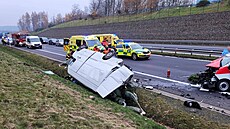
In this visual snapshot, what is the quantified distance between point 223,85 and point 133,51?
12.1 m

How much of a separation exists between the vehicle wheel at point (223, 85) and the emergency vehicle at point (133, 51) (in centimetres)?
1137

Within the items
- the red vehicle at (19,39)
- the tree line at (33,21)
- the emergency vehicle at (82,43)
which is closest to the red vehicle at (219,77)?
the emergency vehicle at (82,43)

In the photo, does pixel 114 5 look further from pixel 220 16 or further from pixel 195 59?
pixel 195 59

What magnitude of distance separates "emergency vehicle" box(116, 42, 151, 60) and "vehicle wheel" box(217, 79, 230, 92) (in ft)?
37.3

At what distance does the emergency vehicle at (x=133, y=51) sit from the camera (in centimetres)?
2100

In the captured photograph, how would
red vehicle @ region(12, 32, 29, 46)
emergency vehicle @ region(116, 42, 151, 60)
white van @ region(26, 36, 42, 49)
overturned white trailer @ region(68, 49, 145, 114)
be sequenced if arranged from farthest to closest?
red vehicle @ region(12, 32, 29, 46) < white van @ region(26, 36, 42, 49) < emergency vehicle @ region(116, 42, 151, 60) < overturned white trailer @ region(68, 49, 145, 114)

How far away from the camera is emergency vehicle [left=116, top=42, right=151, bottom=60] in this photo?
2100 centimetres

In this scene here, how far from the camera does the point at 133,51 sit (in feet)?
70.1

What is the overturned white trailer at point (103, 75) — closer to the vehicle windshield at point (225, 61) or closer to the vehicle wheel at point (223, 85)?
the vehicle wheel at point (223, 85)

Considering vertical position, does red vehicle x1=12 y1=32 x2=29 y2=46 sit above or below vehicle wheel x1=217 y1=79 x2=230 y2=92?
above

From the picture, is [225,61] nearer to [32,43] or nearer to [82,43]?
[82,43]

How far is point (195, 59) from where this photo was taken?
66.0 ft

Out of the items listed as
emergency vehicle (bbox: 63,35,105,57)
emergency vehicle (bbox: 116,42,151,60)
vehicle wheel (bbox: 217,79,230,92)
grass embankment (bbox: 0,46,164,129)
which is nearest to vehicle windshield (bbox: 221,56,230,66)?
vehicle wheel (bbox: 217,79,230,92)

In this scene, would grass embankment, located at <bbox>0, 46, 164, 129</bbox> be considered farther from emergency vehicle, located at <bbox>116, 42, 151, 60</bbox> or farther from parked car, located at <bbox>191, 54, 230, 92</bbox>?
emergency vehicle, located at <bbox>116, 42, 151, 60</bbox>
